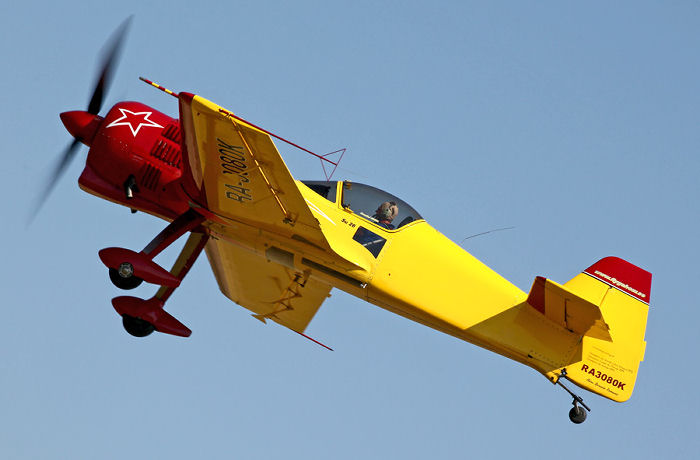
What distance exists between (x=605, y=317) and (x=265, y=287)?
480 cm

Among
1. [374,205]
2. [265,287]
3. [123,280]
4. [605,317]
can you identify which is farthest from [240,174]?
[605,317]

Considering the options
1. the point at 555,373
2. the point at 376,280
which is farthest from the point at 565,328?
→ the point at 376,280

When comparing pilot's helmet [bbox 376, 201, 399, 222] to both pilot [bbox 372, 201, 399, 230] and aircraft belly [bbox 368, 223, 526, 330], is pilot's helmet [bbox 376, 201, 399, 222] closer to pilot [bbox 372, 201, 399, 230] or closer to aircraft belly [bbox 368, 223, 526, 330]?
pilot [bbox 372, 201, 399, 230]

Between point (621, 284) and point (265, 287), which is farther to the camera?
point (265, 287)

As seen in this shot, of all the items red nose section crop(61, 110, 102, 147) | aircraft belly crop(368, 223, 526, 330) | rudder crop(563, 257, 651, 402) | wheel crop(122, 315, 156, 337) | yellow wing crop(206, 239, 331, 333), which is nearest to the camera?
aircraft belly crop(368, 223, 526, 330)

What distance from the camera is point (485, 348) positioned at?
36.5 ft

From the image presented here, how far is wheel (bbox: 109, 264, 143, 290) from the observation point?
11047 millimetres

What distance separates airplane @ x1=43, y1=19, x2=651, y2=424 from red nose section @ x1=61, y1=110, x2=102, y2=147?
0.6 inches

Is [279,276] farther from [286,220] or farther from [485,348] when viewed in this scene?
[485,348]

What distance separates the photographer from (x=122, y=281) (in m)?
11.1

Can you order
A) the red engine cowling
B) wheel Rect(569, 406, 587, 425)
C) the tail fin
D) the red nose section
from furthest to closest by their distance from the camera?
1. the red nose section
2. the red engine cowling
3. wheel Rect(569, 406, 587, 425)
4. the tail fin

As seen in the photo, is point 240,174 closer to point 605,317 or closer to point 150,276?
point 150,276

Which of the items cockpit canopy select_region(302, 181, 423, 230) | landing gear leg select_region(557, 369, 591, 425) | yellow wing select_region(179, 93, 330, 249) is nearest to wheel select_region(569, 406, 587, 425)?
landing gear leg select_region(557, 369, 591, 425)

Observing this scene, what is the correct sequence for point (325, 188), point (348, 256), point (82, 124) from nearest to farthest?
point (348, 256), point (325, 188), point (82, 124)
